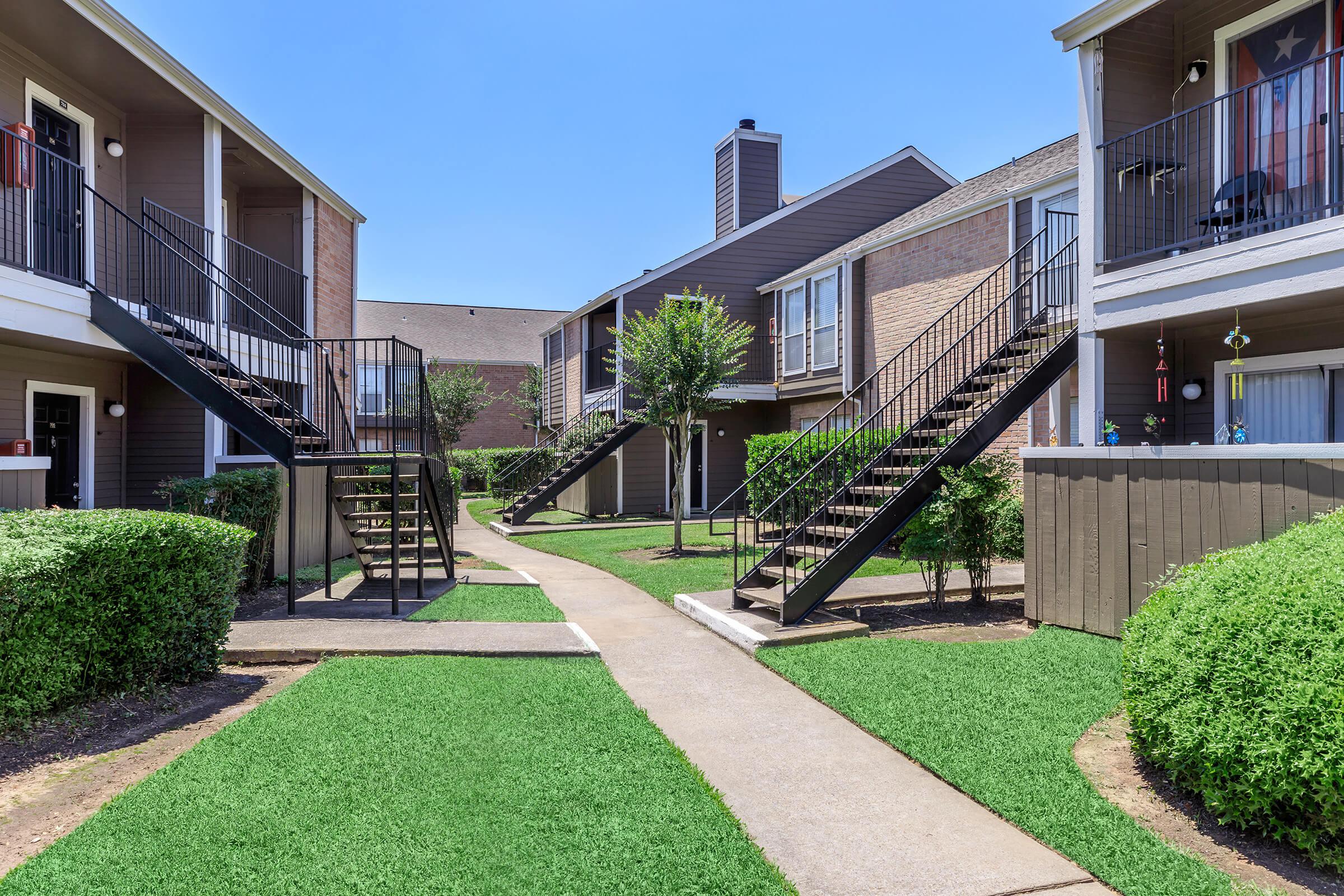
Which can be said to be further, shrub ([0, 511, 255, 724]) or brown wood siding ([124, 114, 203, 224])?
brown wood siding ([124, 114, 203, 224])

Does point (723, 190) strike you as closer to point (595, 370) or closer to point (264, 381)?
point (595, 370)

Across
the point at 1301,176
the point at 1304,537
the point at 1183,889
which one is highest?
the point at 1301,176

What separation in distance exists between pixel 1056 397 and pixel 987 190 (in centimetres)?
494

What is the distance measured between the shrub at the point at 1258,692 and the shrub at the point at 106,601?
5.91 metres

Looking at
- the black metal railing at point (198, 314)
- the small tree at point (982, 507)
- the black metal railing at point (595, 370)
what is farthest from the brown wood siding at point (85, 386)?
the black metal railing at point (595, 370)

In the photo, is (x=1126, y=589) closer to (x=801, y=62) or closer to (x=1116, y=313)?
(x=1116, y=313)

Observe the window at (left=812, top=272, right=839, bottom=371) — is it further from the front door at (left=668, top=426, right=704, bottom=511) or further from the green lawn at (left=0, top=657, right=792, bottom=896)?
the green lawn at (left=0, top=657, right=792, bottom=896)

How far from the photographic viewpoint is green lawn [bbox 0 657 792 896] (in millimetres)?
3037

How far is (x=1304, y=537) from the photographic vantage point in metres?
4.32

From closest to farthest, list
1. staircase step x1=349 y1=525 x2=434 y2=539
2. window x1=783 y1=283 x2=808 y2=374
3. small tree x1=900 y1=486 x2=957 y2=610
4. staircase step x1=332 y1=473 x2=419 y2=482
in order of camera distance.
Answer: small tree x1=900 y1=486 x2=957 y2=610
staircase step x1=332 y1=473 x2=419 y2=482
staircase step x1=349 y1=525 x2=434 y2=539
window x1=783 y1=283 x2=808 y2=374

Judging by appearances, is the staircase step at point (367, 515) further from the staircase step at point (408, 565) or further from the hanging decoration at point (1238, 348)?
the hanging decoration at point (1238, 348)

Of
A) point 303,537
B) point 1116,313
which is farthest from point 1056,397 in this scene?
point 303,537

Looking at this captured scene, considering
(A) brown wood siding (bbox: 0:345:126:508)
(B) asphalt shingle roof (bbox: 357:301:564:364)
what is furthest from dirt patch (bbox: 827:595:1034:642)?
(B) asphalt shingle roof (bbox: 357:301:564:364)

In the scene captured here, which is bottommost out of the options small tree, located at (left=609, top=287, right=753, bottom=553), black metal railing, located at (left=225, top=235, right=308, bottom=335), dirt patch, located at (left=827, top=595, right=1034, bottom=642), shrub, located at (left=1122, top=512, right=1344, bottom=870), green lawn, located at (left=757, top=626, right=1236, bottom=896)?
dirt patch, located at (left=827, top=595, right=1034, bottom=642)
